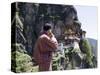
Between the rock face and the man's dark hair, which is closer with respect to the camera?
the rock face

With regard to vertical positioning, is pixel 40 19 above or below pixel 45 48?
above

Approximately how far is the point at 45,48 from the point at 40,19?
0.99 feet

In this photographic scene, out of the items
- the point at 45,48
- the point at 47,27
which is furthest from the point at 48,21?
the point at 45,48

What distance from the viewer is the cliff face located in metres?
2.53

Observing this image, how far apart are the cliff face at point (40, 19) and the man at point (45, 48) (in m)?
0.05

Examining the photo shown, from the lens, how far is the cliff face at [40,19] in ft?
8.29

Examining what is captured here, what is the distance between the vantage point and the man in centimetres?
258

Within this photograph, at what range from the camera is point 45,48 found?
8.55 ft

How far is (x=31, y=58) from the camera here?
8.38ft

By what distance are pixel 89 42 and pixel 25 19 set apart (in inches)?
31.0

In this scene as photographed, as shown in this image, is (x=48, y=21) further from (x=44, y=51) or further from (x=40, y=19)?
(x=44, y=51)

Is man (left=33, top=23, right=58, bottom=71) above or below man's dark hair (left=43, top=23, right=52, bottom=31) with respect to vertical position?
below

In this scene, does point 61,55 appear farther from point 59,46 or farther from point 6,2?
point 6,2

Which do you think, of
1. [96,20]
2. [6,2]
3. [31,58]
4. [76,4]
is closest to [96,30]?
[96,20]
